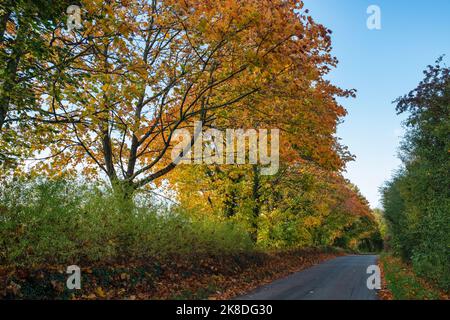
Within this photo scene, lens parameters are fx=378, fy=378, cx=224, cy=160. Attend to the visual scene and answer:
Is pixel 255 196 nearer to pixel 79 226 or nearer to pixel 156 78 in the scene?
pixel 156 78

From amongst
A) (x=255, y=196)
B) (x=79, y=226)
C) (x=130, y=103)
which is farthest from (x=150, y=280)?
(x=255, y=196)

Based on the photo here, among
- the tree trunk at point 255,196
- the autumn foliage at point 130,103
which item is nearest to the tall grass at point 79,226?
Answer: the autumn foliage at point 130,103

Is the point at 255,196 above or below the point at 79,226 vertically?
above

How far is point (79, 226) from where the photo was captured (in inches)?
355

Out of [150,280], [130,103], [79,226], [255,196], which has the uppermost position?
[130,103]

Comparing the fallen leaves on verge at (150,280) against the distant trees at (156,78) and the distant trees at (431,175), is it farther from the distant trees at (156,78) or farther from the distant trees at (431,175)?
the distant trees at (431,175)

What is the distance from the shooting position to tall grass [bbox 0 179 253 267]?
7770 millimetres

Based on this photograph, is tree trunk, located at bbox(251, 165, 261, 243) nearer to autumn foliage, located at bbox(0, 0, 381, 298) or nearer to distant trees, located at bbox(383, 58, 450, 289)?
autumn foliage, located at bbox(0, 0, 381, 298)

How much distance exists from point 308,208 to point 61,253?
73.6 feet

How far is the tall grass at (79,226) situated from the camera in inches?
306

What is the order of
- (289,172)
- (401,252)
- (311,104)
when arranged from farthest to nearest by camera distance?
(401,252)
(289,172)
(311,104)

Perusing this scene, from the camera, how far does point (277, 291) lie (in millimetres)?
11750
